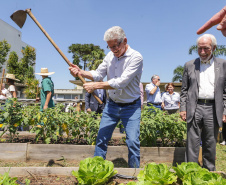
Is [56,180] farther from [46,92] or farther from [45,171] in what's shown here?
[46,92]

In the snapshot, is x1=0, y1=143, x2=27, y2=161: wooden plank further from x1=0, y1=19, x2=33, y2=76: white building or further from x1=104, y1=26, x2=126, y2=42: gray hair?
x1=0, y1=19, x2=33, y2=76: white building

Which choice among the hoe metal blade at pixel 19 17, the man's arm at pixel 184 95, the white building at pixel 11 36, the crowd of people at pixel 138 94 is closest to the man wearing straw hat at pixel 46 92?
the hoe metal blade at pixel 19 17

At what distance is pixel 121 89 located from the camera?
2.49 metres

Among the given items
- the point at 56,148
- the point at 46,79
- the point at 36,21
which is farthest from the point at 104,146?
the point at 46,79

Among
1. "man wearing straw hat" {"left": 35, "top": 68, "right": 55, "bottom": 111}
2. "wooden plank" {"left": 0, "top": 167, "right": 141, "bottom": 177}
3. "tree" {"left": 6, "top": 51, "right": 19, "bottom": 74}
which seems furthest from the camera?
"tree" {"left": 6, "top": 51, "right": 19, "bottom": 74}

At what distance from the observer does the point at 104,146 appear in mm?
2549

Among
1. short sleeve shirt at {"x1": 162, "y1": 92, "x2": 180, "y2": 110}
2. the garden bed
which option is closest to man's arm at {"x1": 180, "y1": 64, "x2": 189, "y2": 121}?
the garden bed

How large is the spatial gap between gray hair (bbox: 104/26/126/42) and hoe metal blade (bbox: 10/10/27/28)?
1.29 m

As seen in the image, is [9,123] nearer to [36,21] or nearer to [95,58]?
[36,21]

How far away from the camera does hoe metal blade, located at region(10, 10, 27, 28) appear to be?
2.76 m

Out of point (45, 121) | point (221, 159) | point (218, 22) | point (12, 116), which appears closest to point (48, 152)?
point (45, 121)

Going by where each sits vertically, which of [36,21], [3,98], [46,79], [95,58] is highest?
[95,58]

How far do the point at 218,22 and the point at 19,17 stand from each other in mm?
2539

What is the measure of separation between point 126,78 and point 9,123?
2.38 m
